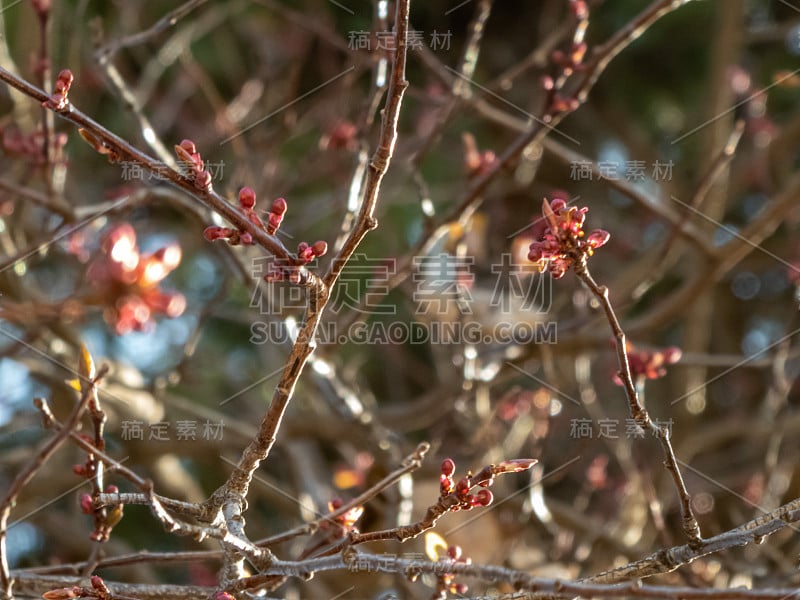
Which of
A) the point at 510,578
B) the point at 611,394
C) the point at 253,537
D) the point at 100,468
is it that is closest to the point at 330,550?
the point at 100,468

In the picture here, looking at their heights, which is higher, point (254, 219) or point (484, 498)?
point (254, 219)

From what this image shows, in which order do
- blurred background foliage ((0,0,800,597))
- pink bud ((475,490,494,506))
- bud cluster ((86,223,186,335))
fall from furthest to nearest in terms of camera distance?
blurred background foliage ((0,0,800,597))
bud cluster ((86,223,186,335))
pink bud ((475,490,494,506))

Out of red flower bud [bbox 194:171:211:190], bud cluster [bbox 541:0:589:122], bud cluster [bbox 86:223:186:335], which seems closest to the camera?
red flower bud [bbox 194:171:211:190]

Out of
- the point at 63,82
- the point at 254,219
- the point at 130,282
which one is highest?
the point at 130,282

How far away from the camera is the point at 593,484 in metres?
3.13

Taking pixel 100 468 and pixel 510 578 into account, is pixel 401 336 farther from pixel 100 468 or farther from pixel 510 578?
pixel 510 578

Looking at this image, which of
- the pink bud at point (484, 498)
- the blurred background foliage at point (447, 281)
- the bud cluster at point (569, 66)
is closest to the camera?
the pink bud at point (484, 498)

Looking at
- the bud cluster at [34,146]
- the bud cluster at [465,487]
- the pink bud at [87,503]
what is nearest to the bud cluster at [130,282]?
the bud cluster at [34,146]

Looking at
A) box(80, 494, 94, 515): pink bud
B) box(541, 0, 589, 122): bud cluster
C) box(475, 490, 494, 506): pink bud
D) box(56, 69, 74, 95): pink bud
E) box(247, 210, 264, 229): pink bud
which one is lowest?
box(475, 490, 494, 506): pink bud

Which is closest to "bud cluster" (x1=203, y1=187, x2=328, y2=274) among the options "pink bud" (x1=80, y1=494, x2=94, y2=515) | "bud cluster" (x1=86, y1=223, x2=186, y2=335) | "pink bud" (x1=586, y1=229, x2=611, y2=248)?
"pink bud" (x1=586, y1=229, x2=611, y2=248)

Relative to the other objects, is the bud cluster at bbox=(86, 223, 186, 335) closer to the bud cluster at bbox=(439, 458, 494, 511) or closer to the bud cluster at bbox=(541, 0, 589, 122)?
the bud cluster at bbox=(541, 0, 589, 122)

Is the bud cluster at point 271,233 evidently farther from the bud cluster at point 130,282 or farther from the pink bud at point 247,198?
the bud cluster at point 130,282

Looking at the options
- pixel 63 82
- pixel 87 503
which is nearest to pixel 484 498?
pixel 87 503

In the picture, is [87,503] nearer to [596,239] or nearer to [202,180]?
[202,180]
